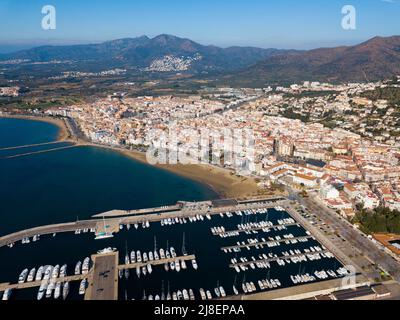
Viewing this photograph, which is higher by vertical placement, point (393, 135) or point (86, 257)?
point (393, 135)

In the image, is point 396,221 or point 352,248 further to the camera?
point 396,221

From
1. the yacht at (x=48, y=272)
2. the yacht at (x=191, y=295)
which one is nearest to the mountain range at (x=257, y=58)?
the yacht at (x=191, y=295)

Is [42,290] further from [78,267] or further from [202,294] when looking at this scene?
[202,294]

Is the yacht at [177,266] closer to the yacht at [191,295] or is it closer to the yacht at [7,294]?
the yacht at [191,295]

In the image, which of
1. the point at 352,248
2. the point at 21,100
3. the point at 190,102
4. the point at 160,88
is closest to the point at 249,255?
the point at 352,248

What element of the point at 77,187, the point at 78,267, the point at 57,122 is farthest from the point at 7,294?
the point at 57,122
